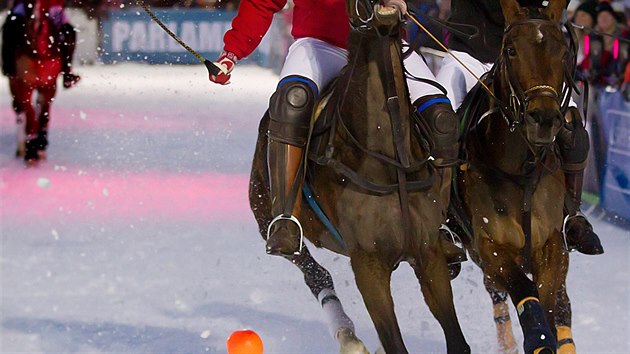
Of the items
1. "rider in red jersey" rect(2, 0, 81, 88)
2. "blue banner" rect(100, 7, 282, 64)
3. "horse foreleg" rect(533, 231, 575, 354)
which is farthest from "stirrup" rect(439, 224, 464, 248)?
"blue banner" rect(100, 7, 282, 64)

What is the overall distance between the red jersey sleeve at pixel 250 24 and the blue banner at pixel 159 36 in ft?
51.2

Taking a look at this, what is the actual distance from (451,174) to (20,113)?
1084 cm

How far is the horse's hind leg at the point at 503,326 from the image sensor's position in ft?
22.4

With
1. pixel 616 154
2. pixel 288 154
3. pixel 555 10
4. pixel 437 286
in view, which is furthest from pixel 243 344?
pixel 616 154

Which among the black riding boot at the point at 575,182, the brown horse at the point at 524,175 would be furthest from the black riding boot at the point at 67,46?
the black riding boot at the point at 575,182

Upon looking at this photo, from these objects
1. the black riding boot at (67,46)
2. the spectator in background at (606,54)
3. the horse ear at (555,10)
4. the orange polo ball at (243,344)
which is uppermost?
the horse ear at (555,10)

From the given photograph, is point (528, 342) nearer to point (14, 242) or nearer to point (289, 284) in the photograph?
point (289, 284)

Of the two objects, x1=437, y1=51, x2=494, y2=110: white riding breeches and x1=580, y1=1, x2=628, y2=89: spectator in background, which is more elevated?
x1=437, y1=51, x2=494, y2=110: white riding breeches

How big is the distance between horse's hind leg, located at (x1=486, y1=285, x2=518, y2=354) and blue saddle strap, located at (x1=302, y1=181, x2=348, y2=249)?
4.71 feet

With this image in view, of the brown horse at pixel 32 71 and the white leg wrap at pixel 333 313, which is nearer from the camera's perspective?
the white leg wrap at pixel 333 313

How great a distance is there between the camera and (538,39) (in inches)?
207

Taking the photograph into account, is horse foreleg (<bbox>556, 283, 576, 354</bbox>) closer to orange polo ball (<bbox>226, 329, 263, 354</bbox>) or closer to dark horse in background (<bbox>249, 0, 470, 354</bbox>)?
dark horse in background (<bbox>249, 0, 470, 354</bbox>)

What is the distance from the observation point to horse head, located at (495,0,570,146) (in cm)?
513

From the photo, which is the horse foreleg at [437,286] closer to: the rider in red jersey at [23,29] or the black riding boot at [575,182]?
the black riding boot at [575,182]
